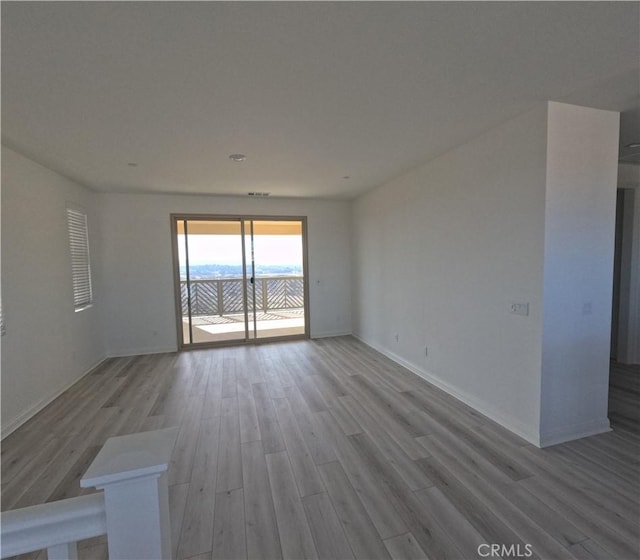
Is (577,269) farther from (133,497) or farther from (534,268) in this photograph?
(133,497)

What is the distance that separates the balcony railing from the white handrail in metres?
4.82

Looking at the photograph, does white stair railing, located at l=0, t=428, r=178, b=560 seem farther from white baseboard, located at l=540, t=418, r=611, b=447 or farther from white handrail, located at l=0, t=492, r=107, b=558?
white baseboard, located at l=540, t=418, r=611, b=447

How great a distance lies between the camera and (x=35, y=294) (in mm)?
3162

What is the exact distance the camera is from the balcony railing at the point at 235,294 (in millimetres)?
5680

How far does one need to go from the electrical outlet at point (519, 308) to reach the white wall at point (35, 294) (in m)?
4.28

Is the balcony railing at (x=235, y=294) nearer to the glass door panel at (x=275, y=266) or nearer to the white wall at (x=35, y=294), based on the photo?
the glass door panel at (x=275, y=266)

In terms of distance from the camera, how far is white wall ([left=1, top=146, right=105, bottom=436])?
2.78 meters

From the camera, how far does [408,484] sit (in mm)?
2006

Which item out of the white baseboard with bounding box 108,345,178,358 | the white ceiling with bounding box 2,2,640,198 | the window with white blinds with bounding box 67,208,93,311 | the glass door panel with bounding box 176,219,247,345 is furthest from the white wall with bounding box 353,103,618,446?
the window with white blinds with bounding box 67,208,93,311

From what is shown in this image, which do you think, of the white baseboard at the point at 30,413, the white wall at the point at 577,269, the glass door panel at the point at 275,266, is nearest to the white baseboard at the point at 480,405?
the white wall at the point at 577,269

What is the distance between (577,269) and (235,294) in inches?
207

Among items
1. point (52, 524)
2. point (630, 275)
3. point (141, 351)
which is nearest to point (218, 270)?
point (141, 351)

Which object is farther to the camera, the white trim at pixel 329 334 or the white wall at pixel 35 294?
the white trim at pixel 329 334

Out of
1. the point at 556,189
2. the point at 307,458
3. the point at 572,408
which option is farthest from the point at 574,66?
the point at 307,458
